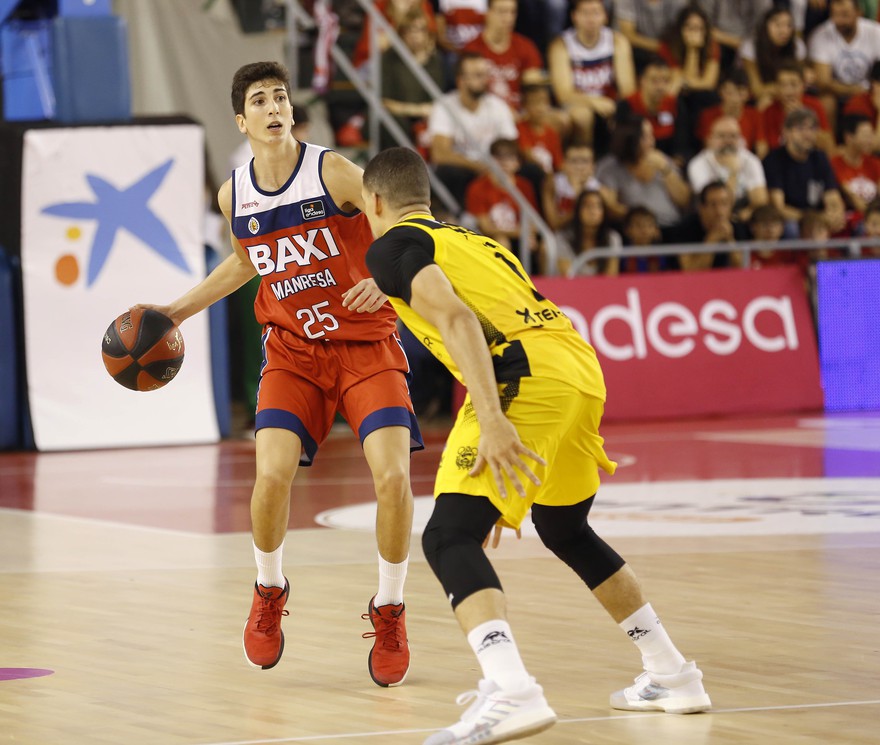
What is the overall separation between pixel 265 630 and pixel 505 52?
11.6m

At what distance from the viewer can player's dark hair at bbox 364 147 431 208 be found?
508 centimetres

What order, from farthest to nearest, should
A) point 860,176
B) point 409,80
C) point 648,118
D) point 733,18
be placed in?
point 733,18
point 860,176
point 648,118
point 409,80

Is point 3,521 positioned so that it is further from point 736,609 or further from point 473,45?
point 473,45

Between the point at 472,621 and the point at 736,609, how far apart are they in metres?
2.67

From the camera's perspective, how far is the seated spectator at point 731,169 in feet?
53.9

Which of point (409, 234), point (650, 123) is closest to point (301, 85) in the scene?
point (650, 123)

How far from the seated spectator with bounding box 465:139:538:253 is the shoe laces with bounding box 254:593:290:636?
9586mm

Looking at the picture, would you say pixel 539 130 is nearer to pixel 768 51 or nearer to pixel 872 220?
pixel 768 51

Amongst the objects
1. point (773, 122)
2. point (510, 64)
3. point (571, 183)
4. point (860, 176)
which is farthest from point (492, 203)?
point (860, 176)

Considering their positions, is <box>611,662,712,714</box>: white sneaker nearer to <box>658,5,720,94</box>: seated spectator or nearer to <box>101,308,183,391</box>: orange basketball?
<box>101,308,183,391</box>: orange basketball

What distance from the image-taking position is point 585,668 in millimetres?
5922

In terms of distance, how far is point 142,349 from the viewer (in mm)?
6535

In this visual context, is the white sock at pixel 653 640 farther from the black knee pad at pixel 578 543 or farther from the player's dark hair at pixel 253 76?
the player's dark hair at pixel 253 76

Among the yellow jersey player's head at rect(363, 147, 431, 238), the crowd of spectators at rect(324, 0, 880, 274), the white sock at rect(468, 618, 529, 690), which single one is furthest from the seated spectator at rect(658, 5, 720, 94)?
the white sock at rect(468, 618, 529, 690)
